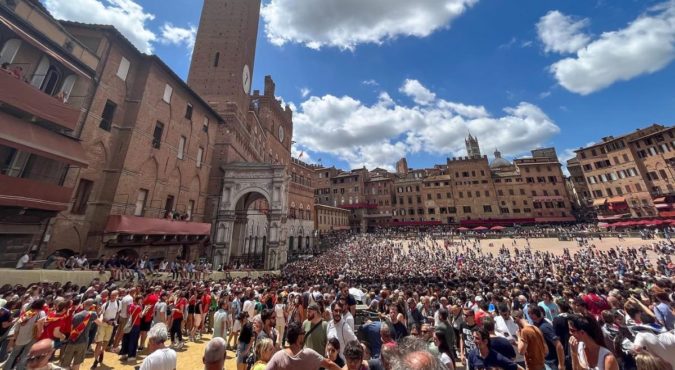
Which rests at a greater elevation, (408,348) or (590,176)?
(590,176)

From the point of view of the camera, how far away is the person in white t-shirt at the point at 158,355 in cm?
298

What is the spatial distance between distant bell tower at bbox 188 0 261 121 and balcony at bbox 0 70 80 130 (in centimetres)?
1644

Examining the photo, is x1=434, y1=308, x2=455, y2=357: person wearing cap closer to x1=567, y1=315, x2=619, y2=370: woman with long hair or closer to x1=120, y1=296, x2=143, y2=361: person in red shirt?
x1=567, y1=315, x2=619, y2=370: woman with long hair

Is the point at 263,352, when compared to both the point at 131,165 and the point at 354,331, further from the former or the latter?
the point at 131,165

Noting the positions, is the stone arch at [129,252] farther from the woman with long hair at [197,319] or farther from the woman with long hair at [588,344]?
the woman with long hair at [588,344]

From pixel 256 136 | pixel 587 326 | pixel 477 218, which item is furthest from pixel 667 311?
pixel 477 218

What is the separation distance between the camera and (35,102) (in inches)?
420

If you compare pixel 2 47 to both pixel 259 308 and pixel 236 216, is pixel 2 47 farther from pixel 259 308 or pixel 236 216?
pixel 236 216

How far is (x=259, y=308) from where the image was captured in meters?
7.71

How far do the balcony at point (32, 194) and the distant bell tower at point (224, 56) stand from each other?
59.3 ft

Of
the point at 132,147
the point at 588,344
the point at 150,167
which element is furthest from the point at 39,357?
the point at 150,167

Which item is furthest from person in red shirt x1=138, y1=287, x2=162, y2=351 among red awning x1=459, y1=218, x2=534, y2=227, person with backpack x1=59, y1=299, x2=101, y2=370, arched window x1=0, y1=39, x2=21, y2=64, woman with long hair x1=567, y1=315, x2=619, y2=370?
red awning x1=459, y1=218, x2=534, y2=227

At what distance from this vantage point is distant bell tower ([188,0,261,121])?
28.6m

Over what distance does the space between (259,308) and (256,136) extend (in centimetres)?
3194
